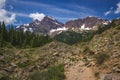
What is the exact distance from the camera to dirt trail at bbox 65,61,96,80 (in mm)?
49578

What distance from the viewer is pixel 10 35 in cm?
9900

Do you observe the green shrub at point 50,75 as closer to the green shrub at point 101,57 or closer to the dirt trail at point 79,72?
the dirt trail at point 79,72

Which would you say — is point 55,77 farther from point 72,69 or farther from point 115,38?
point 115,38

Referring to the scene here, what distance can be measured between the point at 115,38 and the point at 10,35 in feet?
174

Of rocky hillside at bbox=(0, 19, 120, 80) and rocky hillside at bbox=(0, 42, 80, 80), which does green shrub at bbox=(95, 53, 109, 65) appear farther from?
rocky hillside at bbox=(0, 42, 80, 80)

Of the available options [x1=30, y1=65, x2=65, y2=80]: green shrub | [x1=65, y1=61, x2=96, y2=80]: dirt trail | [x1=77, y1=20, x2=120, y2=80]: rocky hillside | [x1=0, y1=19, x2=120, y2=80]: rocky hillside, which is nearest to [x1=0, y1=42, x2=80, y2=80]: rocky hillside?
[x1=0, y1=19, x2=120, y2=80]: rocky hillside

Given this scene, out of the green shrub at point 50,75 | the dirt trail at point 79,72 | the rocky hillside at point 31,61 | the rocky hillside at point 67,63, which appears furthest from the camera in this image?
the rocky hillside at point 31,61

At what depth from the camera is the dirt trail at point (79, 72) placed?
4958cm

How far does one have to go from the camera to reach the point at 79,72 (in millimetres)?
52688

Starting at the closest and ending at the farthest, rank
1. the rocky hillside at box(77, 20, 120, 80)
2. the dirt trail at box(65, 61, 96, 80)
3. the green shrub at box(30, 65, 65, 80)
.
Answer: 1. the green shrub at box(30, 65, 65, 80)
2. the rocky hillside at box(77, 20, 120, 80)
3. the dirt trail at box(65, 61, 96, 80)

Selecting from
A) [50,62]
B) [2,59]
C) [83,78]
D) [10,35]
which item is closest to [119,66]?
[83,78]

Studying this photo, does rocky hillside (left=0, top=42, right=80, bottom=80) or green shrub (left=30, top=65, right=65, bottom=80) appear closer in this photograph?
green shrub (left=30, top=65, right=65, bottom=80)

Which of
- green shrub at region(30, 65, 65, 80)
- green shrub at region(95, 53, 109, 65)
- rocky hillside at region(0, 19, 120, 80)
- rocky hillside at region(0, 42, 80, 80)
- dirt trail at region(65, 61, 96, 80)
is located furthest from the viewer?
green shrub at region(95, 53, 109, 65)

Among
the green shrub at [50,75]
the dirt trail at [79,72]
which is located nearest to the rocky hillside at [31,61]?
the green shrub at [50,75]
